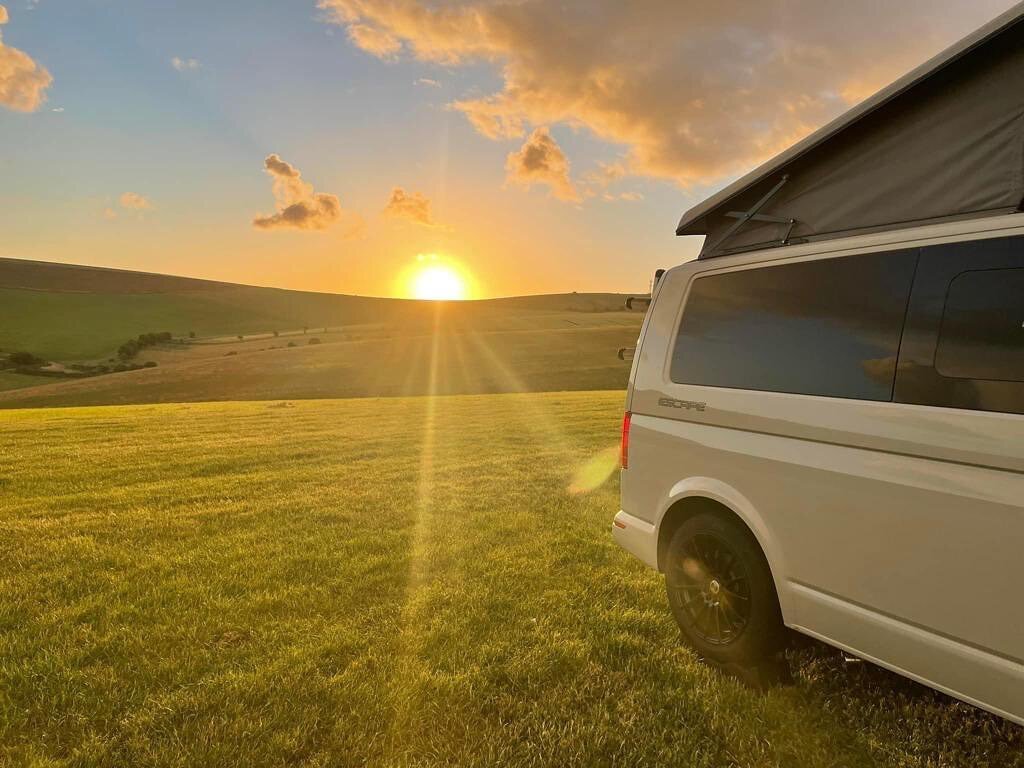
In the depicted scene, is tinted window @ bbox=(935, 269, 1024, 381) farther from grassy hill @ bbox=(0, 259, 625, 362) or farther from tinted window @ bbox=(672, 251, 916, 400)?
grassy hill @ bbox=(0, 259, 625, 362)

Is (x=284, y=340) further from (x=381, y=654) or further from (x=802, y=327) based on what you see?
(x=802, y=327)

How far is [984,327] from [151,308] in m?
105

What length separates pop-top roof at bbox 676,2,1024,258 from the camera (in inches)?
136

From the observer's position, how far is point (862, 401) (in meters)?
2.84

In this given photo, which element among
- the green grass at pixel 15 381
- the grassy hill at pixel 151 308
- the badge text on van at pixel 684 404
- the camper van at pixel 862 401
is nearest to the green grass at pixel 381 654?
the camper van at pixel 862 401

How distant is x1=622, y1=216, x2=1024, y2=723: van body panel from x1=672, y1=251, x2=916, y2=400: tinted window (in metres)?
0.07

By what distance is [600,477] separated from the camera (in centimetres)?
973

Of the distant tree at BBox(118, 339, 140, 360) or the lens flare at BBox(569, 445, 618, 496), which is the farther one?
the distant tree at BBox(118, 339, 140, 360)

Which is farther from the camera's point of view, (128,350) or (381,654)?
(128,350)

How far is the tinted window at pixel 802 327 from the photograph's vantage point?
285cm

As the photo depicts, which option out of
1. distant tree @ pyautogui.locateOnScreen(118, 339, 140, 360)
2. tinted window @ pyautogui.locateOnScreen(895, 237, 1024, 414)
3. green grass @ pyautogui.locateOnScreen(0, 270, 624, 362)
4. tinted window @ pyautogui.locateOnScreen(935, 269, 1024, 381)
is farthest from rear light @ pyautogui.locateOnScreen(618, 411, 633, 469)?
green grass @ pyautogui.locateOnScreen(0, 270, 624, 362)

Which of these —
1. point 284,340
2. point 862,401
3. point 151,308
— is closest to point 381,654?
point 862,401

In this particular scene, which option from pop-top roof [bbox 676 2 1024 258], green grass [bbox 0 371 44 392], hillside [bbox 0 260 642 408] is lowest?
green grass [bbox 0 371 44 392]

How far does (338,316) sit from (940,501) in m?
104
